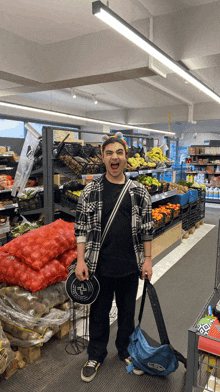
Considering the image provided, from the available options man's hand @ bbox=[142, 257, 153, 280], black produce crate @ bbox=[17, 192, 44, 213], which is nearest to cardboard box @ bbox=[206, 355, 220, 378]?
man's hand @ bbox=[142, 257, 153, 280]

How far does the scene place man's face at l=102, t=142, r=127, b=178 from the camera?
6.54 ft

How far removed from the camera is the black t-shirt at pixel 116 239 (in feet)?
6.66

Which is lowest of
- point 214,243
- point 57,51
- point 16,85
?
point 214,243

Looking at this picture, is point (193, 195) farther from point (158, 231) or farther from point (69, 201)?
point (69, 201)

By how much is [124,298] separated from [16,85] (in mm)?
5509

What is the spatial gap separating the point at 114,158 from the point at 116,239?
0.57 m

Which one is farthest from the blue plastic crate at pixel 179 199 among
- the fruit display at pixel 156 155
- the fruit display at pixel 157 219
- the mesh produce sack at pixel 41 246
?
the mesh produce sack at pixel 41 246

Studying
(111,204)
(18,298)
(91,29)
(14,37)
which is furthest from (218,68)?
(18,298)

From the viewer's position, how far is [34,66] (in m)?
5.42

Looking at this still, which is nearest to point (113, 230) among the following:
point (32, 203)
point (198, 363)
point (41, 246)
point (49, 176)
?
point (41, 246)

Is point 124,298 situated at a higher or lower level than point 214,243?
higher

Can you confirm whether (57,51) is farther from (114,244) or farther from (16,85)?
(114,244)

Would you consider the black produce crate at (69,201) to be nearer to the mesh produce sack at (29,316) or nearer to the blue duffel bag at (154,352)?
the mesh produce sack at (29,316)

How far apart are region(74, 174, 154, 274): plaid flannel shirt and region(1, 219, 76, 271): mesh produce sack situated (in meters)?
Result: 0.54
